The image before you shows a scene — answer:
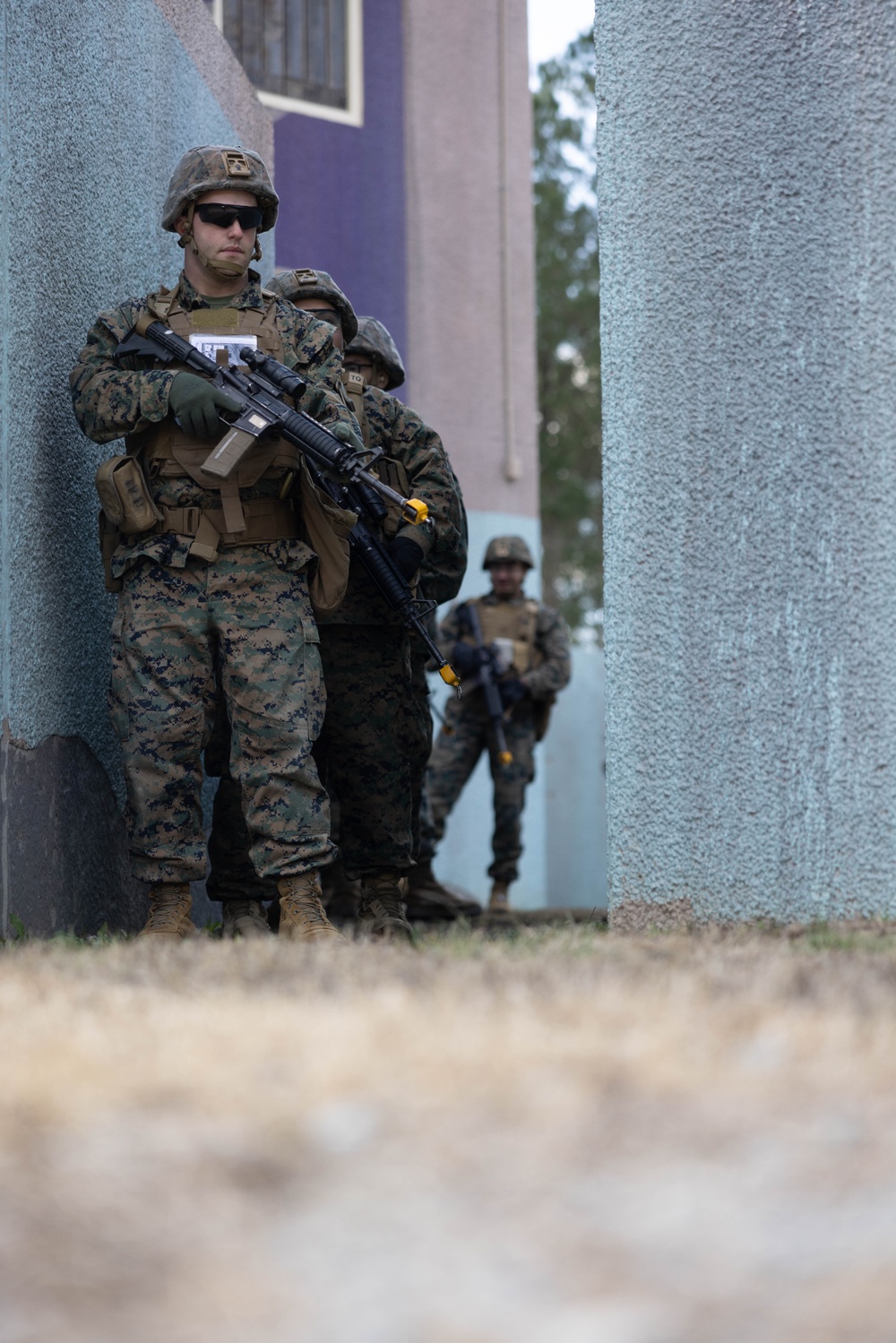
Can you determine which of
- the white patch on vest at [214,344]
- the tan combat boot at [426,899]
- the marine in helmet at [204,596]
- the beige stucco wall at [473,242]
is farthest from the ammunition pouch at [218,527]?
the beige stucco wall at [473,242]

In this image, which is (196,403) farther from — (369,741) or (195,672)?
(369,741)

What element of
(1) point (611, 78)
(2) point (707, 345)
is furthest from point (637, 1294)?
(1) point (611, 78)

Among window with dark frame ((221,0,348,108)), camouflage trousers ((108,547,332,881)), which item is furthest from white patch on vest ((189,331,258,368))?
window with dark frame ((221,0,348,108))

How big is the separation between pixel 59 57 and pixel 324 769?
2.21 m

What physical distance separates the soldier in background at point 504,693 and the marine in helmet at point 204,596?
16.8 feet

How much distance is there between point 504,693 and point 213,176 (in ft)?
17.9

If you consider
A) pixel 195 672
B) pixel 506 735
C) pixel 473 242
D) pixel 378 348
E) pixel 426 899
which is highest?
pixel 473 242

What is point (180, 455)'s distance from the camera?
4.13 meters

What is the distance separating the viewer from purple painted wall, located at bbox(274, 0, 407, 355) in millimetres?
11930

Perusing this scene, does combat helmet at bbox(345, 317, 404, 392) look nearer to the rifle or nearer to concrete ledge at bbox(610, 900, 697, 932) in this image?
concrete ledge at bbox(610, 900, 697, 932)

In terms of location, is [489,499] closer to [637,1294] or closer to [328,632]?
[328,632]

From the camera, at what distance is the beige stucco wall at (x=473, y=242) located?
12383 mm

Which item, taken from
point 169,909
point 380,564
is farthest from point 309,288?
point 169,909

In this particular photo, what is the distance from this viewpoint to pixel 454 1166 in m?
1.73
